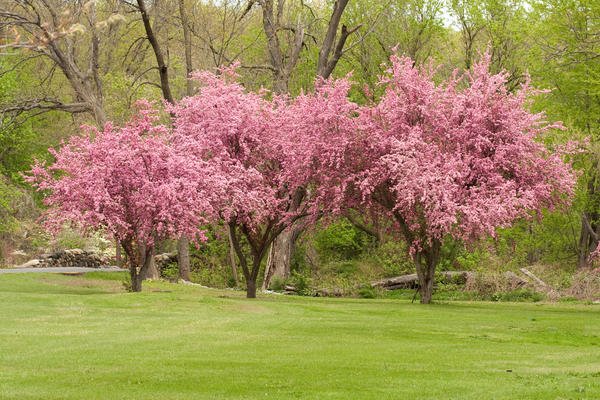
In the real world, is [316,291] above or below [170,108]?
below

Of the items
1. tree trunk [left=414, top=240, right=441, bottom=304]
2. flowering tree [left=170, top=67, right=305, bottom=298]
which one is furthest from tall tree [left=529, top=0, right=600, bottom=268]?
flowering tree [left=170, top=67, right=305, bottom=298]

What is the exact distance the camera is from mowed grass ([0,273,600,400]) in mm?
13477

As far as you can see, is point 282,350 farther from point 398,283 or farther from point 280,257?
point 280,257

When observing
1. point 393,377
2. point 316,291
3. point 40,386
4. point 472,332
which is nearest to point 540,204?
point 472,332

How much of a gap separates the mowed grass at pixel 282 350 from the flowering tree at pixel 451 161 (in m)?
3.21

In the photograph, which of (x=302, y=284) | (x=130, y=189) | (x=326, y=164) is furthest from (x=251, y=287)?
(x=302, y=284)

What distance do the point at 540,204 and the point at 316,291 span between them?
43.3 feet

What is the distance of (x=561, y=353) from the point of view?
1883cm

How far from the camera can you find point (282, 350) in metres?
18.0

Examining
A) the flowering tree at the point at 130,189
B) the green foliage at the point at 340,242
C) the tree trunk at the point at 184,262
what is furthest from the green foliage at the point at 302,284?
the flowering tree at the point at 130,189

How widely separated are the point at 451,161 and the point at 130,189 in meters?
10.2

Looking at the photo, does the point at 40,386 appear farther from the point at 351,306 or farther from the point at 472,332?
the point at 351,306

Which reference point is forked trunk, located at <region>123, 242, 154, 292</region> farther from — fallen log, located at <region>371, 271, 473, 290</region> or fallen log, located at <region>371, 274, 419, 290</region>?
fallen log, located at <region>371, 274, 419, 290</region>

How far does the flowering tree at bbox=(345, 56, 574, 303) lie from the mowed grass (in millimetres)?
3212
